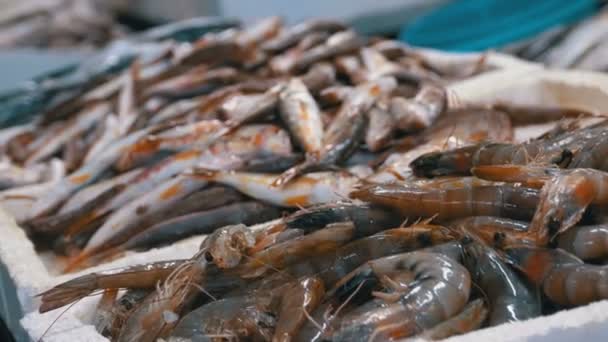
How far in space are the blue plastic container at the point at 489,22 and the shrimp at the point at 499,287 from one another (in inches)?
162

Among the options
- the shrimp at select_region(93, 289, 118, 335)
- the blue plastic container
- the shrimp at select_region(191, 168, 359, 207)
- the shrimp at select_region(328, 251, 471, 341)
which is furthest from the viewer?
the blue plastic container

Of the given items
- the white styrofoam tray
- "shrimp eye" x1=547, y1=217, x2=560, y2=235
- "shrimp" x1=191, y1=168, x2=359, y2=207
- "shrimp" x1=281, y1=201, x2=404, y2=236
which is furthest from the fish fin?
"shrimp eye" x1=547, y1=217, x2=560, y2=235

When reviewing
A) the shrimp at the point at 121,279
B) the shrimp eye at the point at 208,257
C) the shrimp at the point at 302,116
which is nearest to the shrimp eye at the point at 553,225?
the shrimp eye at the point at 208,257

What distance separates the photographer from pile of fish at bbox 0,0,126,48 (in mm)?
8133

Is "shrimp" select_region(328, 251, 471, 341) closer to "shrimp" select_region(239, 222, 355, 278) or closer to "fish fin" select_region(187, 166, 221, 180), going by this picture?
"shrimp" select_region(239, 222, 355, 278)

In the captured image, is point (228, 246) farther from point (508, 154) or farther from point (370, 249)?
point (508, 154)

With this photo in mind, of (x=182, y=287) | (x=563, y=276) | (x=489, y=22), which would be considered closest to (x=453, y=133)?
(x=563, y=276)

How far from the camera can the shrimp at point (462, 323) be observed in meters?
1.66

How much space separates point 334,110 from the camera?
148 inches

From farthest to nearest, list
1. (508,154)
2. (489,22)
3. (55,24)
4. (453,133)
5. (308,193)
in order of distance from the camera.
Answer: (55,24), (489,22), (453,133), (308,193), (508,154)

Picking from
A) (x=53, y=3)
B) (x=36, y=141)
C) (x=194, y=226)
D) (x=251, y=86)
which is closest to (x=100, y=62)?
(x=36, y=141)

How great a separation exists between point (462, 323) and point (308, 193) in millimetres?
1238

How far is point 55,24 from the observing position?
8.32m

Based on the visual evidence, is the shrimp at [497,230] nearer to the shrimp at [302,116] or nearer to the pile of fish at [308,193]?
the pile of fish at [308,193]
